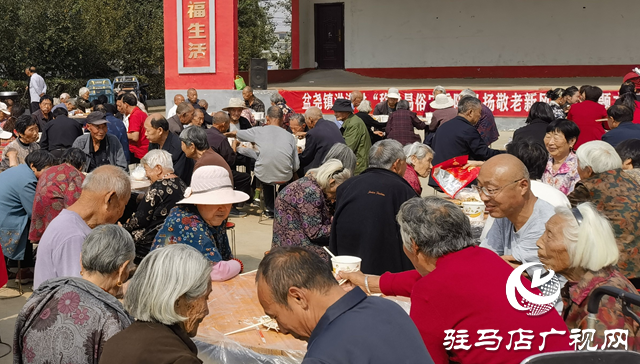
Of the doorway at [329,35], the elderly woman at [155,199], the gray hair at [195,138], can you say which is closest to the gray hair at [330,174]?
the elderly woman at [155,199]

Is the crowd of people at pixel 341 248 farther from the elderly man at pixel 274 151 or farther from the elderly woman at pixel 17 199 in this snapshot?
the elderly man at pixel 274 151

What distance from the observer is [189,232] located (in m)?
3.62

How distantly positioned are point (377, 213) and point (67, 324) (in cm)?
209

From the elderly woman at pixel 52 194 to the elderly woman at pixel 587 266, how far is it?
3.88 m

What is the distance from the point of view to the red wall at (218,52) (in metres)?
14.0

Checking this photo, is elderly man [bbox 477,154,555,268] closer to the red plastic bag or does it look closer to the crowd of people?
the crowd of people

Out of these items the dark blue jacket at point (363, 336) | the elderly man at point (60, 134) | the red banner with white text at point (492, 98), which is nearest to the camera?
the dark blue jacket at point (363, 336)

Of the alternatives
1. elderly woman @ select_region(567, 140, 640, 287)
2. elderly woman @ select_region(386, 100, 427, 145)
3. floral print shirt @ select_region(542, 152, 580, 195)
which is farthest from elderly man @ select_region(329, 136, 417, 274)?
elderly woman @ select_region(386, 100, 427, 145)

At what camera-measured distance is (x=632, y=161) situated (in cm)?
477

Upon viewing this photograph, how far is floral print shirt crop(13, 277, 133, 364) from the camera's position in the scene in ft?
7.95

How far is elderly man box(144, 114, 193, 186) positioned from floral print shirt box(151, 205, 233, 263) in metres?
3.00

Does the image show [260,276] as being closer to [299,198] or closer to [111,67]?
[299,198]

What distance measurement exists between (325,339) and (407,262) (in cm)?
248

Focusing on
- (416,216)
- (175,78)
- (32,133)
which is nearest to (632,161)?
(416,216)
